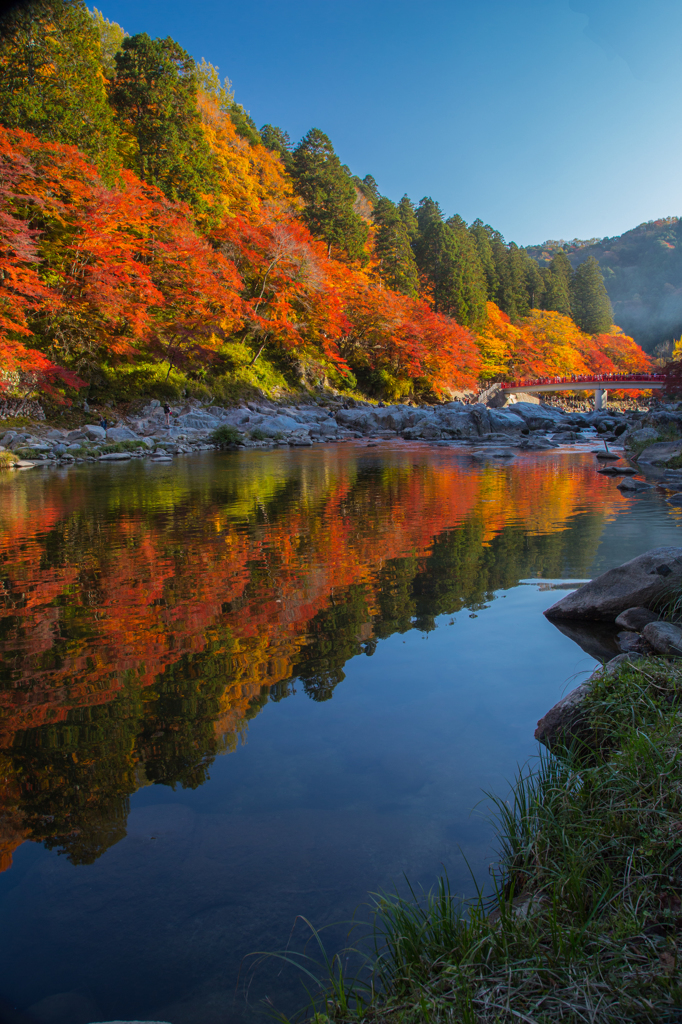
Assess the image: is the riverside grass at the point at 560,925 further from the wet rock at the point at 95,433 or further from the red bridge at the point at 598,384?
the red bridge at the point at 598,384

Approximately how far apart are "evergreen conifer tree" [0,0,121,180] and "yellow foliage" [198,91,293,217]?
668 centimetres

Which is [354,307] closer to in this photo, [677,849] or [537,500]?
[537,500]

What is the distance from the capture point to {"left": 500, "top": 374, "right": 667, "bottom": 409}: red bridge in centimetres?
3947

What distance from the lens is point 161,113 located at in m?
24.5

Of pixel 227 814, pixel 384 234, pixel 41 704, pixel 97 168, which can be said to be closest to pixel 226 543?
pixel 41 704

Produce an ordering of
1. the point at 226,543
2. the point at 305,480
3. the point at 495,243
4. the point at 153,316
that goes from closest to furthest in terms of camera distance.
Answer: the point at 226,543 → the point at 305,480 → the point at 153,316 → the point at 495,243

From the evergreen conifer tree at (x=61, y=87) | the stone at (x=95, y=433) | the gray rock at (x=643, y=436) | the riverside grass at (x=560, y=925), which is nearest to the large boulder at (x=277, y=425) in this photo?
the stone at (x=95, y=433)

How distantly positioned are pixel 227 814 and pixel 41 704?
4.99ft

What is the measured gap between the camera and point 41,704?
10.5 ft

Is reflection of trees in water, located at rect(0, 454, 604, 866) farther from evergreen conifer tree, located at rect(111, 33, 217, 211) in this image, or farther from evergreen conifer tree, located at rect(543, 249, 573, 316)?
evergreen conifer tree, located at rect(543, 249, 573, 316)

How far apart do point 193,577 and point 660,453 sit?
44.9 feet

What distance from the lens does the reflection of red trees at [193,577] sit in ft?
11.7

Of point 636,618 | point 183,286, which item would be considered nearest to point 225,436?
point 183,286

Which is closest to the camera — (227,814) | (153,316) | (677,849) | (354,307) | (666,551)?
(677,849)
